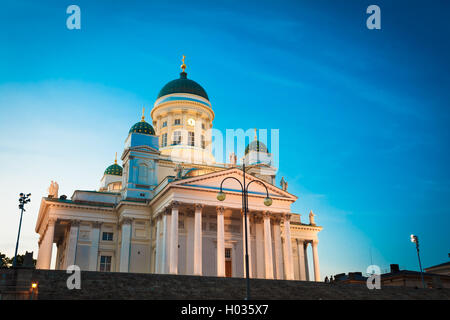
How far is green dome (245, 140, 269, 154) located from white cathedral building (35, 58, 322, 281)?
23.7ft

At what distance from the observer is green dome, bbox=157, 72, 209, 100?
188ft

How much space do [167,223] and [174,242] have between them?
7.17ft

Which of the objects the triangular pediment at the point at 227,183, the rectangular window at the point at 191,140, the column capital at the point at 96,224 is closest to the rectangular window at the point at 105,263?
the column capital at the point at 96,224

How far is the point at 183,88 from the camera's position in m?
57.5

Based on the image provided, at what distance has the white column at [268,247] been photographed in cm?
4095

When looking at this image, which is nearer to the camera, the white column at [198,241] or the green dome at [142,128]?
the white column at [198,241]

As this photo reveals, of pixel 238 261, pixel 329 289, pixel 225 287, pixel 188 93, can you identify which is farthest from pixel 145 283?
pixel 188 93

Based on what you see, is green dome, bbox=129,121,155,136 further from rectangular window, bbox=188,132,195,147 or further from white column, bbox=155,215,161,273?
white column, bbox=155,215,161,273

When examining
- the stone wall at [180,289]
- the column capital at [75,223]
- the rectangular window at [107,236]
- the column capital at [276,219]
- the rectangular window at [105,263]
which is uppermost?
the column capital at [276,219]

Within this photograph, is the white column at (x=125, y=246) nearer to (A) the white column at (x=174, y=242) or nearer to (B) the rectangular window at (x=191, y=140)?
(A) the white column at (x=174, y=242)

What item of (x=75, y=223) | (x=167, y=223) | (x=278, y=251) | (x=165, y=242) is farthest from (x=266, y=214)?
(x=75, y=223)

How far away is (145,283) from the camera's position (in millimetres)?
27594

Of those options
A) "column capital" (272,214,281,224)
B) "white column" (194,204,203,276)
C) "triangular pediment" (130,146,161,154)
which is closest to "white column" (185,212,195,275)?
"white column" (194,204,203,276)

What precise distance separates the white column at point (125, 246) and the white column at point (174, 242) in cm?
623
